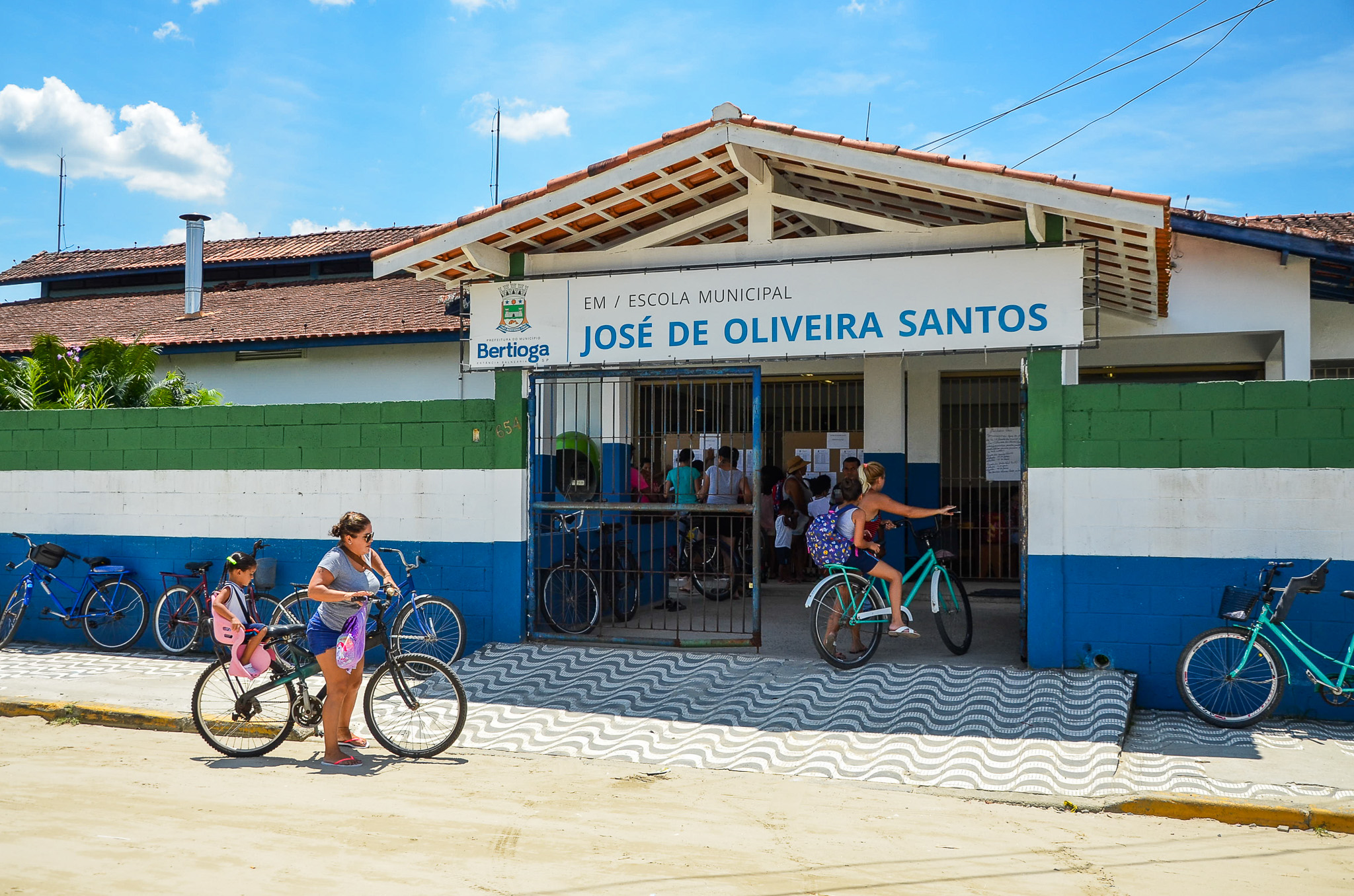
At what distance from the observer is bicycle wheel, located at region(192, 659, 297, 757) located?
677cm

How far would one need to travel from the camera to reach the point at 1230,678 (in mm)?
7055

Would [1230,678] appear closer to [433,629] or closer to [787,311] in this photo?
[787,311]

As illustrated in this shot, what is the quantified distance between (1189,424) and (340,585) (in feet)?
18.9

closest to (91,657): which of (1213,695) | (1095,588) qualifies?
(1095,588)

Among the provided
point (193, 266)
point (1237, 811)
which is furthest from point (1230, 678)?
point (193, 266)

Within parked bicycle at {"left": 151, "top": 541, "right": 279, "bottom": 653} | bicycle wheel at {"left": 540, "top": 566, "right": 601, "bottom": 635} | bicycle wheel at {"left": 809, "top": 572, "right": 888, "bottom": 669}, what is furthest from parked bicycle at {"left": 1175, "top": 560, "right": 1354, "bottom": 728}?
parked bicycle at {"left": 151, "top": 541, "right": 279, "bottom": 653}

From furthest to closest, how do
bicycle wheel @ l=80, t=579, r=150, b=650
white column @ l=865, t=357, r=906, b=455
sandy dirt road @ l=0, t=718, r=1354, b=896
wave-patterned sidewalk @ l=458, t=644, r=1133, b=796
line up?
white column @ l=865, t=357, r=906, b=455
bicycle wheel @ l=80, t=579, r=150, b=650
wave-patterned sidewalk @ l=458, t=644, r=1133, b=796
sandy dirt road @ l=0, t=718, r=1354, b=896

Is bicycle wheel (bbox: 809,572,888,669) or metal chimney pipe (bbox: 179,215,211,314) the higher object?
metal chimney pipe (bbox: 179,215,211,314)

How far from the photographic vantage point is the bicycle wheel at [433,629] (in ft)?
29.6

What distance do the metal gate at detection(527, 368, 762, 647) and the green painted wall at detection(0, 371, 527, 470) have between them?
0.41 metres

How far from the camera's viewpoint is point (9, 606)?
34.6 ft

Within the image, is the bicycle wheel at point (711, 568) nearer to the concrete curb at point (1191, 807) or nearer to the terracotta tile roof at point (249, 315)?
the terracotta tile roof at point (249, 315)

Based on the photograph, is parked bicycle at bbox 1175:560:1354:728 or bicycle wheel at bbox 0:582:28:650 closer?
parked bicycle at bbox 1175:560:1354:728

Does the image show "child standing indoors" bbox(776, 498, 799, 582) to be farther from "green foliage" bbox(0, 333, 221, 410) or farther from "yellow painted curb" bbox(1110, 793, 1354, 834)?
"yellow painted curb" bbox(1110, 793, 1354, 834)
